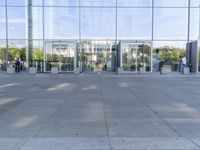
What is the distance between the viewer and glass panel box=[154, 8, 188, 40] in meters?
39.7

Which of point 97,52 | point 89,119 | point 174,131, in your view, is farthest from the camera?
point 97,52

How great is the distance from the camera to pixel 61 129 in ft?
27.7

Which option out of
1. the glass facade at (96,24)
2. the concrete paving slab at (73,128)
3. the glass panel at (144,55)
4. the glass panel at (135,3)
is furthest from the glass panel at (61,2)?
the concrete paving slab at (73,128)

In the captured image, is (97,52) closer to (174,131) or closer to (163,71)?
(163,71)

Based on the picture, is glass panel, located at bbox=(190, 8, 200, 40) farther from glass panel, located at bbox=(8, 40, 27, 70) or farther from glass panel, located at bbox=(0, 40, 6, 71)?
glass panel, located at bbox=(0, 40, 6, 71)

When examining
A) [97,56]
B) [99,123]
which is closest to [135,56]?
[97,56]

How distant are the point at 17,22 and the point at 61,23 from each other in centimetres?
461

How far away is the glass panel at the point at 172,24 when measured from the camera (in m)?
39.7

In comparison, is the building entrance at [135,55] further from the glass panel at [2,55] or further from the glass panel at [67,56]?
the glass panel at [2,55]

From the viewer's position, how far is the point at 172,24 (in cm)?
3969

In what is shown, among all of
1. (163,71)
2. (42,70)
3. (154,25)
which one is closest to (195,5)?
(154,25)

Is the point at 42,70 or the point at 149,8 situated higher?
the point at 149,8

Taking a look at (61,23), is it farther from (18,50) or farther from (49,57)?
(18,50)

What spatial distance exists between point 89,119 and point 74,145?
267 centimetres
